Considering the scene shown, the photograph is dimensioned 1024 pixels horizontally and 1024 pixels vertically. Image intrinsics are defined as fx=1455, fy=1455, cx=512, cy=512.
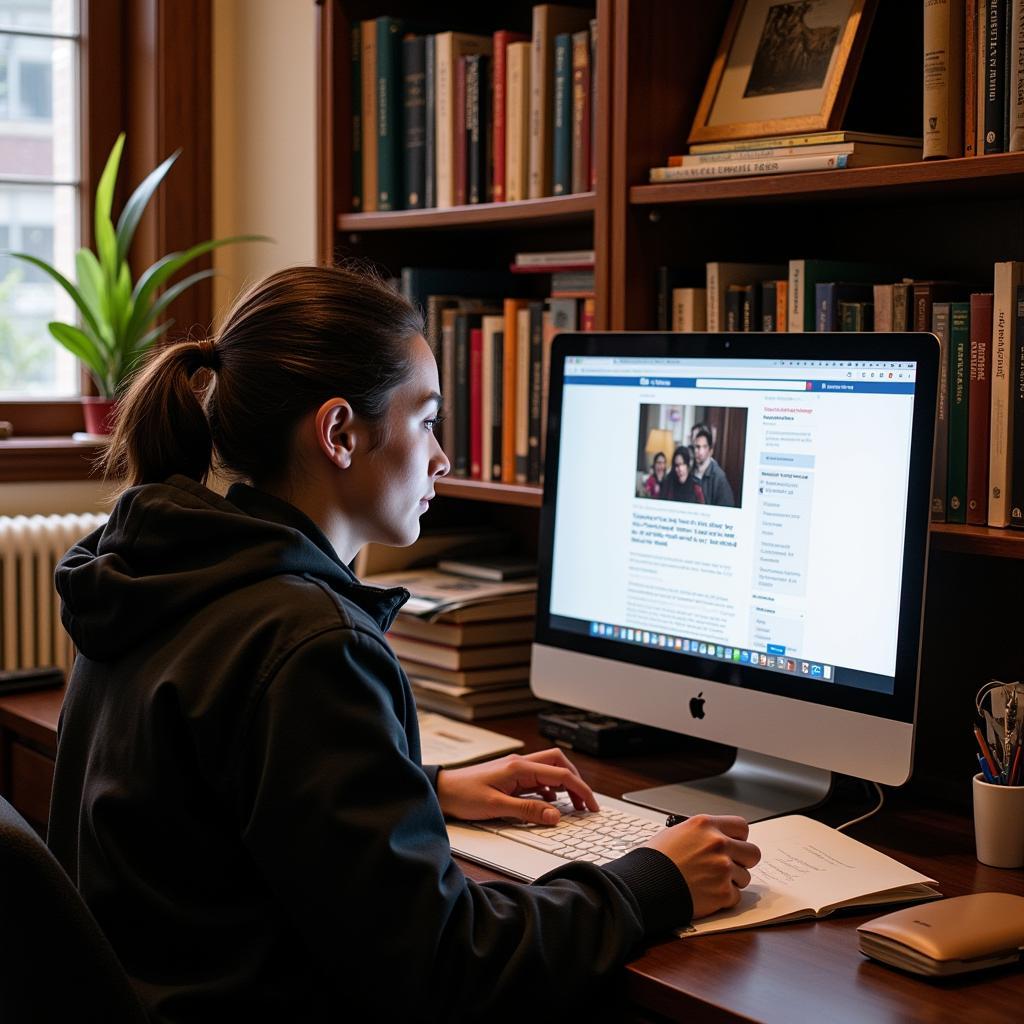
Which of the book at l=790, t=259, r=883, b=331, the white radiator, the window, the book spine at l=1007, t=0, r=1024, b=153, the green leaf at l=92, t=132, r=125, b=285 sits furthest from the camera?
the window

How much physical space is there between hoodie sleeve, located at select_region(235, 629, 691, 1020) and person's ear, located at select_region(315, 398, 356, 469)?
22 cm

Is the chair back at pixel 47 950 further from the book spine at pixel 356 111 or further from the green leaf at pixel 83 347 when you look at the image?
the green leaf at pixel 83 347

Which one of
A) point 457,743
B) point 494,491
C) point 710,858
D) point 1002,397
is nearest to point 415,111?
point 494,491

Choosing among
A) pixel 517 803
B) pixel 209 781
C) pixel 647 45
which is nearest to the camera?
pixel 209 781

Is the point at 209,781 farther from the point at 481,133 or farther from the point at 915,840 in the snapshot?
the point at 481,133

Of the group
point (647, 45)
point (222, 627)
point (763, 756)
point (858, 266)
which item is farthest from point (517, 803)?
point (647, 45)

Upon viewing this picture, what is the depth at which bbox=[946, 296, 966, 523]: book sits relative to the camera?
4.85 ft

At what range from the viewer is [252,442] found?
4.20 ft

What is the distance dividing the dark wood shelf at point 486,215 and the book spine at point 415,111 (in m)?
0.05

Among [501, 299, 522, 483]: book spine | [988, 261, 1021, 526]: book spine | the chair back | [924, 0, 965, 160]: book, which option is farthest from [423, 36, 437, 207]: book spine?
the chair back

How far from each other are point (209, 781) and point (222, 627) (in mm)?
118

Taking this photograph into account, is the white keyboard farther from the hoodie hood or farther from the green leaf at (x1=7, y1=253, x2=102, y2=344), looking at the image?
the green leaf at (x1=7, y1=253, x2=102, y2=344)

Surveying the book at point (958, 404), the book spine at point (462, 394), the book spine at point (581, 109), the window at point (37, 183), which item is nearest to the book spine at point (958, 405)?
the book at point (958, 404)

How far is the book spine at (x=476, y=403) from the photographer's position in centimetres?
209
